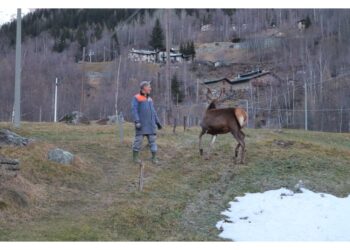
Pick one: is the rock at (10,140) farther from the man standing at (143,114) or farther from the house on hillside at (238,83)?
the house on hillside at (238,83)

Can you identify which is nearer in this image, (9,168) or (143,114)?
(9,168)

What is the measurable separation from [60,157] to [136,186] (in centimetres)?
209

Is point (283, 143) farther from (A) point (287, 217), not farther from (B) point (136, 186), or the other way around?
(A) point (287, 217)

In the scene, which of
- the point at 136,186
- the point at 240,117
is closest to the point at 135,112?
the point at 136,186

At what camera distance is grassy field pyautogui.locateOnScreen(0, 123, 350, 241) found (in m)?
7.65

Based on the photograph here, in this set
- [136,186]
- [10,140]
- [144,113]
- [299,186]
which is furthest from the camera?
[144,113]

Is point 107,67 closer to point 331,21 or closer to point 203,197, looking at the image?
point 331,21

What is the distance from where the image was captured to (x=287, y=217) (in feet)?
29.7

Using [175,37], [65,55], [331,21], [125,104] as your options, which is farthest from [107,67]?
[331,21]

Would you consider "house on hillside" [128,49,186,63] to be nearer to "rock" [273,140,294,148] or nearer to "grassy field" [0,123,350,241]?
"rock" [273,140,294,148]

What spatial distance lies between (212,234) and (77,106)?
60165 millimetres

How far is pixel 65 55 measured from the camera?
8356 centimetres

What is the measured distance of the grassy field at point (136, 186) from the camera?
7648 millimetres

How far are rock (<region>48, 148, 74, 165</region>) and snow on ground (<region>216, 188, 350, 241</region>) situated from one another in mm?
3871
